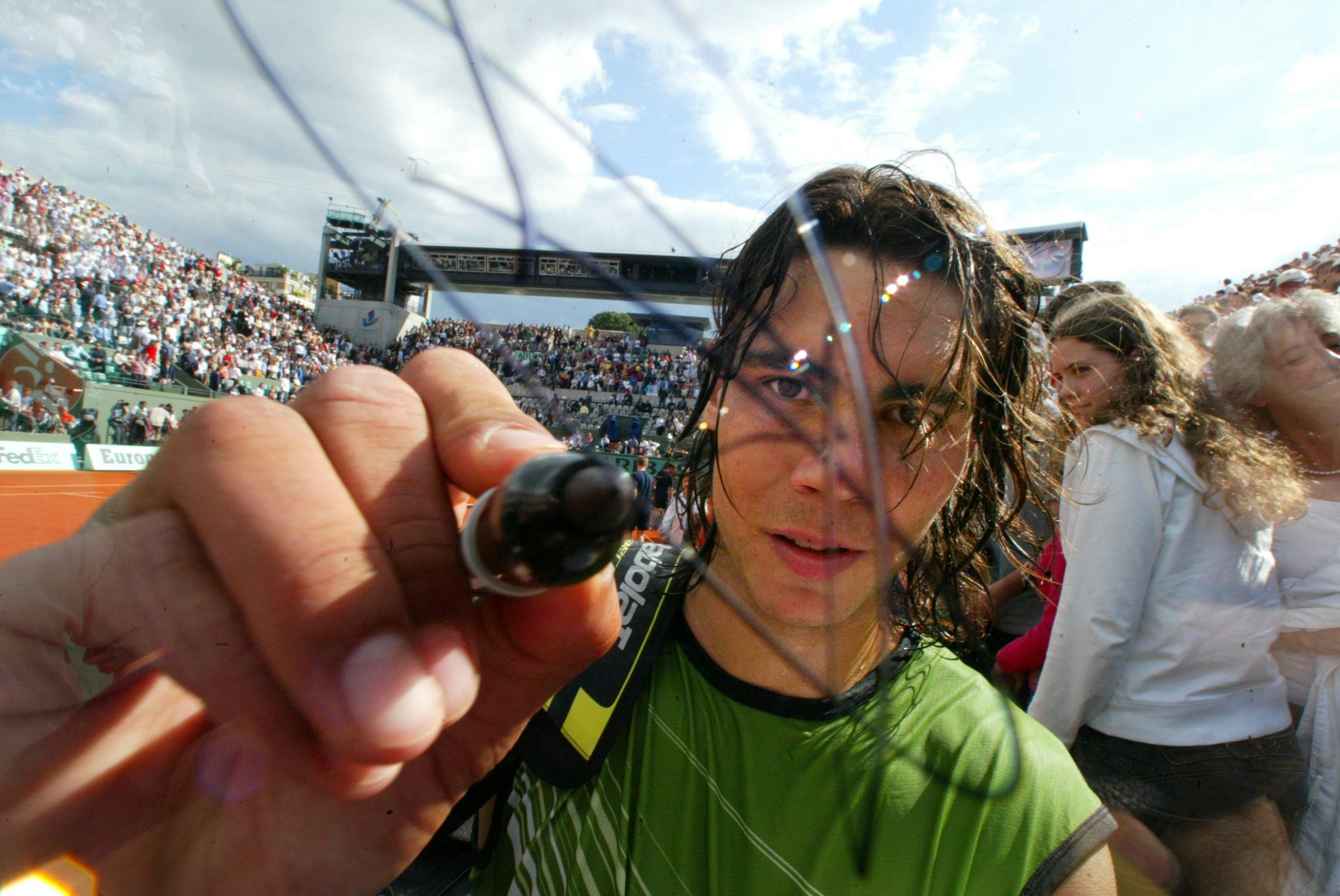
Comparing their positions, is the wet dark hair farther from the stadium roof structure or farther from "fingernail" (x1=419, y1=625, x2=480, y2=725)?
"fingernail" (x1=419, y1=625, x2=480, y2=725)

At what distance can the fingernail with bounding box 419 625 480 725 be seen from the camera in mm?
512

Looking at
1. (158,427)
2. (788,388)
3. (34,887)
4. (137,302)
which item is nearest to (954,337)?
(788,388)

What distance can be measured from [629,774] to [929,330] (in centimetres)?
105

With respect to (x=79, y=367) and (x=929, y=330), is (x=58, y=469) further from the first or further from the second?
(x=929, y=330)

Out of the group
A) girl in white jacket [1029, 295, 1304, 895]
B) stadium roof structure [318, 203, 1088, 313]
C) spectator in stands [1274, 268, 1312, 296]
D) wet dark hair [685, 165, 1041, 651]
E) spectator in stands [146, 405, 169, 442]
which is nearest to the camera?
spectator in stands [146, 405, 169, 442]

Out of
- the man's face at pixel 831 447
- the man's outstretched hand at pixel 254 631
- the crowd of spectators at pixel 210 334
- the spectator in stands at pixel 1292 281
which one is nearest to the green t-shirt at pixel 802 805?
the man's face at pixel 831 447

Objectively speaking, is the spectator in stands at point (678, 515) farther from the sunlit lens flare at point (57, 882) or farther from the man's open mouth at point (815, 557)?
the sunlit lens flare at point (57, 882)

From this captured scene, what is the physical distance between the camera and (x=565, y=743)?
103 cm

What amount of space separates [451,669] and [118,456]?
631cm

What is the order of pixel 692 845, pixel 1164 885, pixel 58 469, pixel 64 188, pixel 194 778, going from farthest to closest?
pixel 58 469, pixel 1164 885, pixel 692 845, pixel 64 188, pixel 194 778

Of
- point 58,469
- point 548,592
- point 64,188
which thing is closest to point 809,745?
point 548,592

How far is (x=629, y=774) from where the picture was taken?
3.47ft

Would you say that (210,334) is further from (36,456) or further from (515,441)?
(36,456)

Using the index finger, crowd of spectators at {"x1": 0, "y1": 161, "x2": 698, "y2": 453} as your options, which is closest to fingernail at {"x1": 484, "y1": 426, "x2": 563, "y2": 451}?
the index finger
